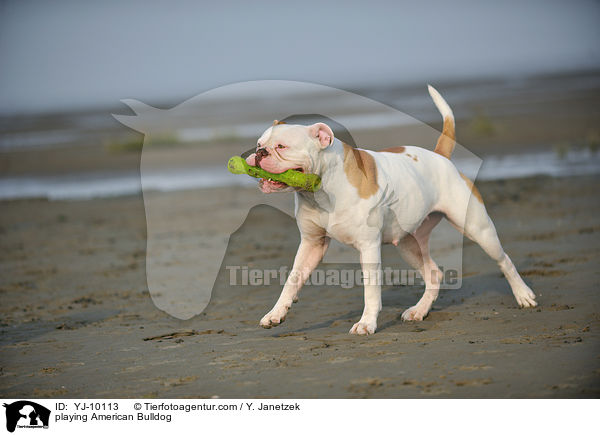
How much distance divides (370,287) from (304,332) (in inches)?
26.8

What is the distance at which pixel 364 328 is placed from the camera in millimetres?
6023

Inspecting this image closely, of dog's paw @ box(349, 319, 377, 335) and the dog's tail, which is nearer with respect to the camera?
dog's paw @ box(349, 319, 377, 335)

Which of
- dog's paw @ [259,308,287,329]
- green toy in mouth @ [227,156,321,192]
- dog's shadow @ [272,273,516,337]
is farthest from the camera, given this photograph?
dog's shadow @ [272,273,516,337]

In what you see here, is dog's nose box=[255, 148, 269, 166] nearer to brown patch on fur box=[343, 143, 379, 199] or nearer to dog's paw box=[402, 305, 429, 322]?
brown patch on fur box=[343, 143, 379, 199]

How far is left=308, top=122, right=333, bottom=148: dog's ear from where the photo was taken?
575cm

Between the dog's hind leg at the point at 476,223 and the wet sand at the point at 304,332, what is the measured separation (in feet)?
0.60

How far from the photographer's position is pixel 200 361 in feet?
18.5

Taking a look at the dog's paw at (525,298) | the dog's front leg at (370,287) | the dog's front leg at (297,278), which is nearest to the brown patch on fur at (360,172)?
the dog's front leg at (370,287)

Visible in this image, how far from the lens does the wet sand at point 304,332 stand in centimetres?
491

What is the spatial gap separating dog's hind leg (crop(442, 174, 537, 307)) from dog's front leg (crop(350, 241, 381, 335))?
3.11 ft
